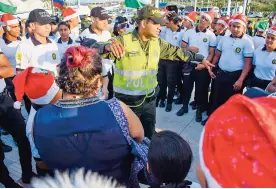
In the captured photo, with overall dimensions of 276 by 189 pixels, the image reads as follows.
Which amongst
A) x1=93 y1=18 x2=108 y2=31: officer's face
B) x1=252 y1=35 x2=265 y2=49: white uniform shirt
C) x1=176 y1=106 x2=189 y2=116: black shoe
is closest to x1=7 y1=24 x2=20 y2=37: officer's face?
x1=93 y1=18 x2=108 y2=31: officer's face

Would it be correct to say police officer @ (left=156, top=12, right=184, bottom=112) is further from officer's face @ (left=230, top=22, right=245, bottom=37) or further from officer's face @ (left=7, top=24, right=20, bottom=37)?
officer's face @ (left=7, top=24, right=20, bottom=37)

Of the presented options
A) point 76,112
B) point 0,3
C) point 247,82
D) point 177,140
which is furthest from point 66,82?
point 0,3

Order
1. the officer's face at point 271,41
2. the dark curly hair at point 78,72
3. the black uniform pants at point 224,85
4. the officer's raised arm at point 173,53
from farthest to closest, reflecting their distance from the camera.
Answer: the black uniform pants at point 224,85 → the officer's face at point 271,41 → the officer's raised arm at point 173,53 → the dark curly hair at point 78,72

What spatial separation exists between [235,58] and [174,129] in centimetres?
151

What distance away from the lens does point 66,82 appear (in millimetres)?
1549

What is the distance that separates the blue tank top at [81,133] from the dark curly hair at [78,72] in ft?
0.26

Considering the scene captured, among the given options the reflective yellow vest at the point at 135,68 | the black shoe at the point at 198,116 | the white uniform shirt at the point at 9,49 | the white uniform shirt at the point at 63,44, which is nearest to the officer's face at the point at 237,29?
the black shoe at the point at 198,116

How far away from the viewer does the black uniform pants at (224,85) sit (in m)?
4.21

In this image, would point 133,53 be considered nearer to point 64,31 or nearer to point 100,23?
point 100,23

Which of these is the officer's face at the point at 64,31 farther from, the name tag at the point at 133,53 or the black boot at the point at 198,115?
the black boot at the point at 198,115

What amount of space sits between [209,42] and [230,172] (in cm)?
423

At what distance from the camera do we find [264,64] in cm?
379

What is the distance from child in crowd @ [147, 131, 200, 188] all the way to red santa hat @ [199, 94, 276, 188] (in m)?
0.54

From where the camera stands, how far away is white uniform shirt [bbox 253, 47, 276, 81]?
3.73 meters
